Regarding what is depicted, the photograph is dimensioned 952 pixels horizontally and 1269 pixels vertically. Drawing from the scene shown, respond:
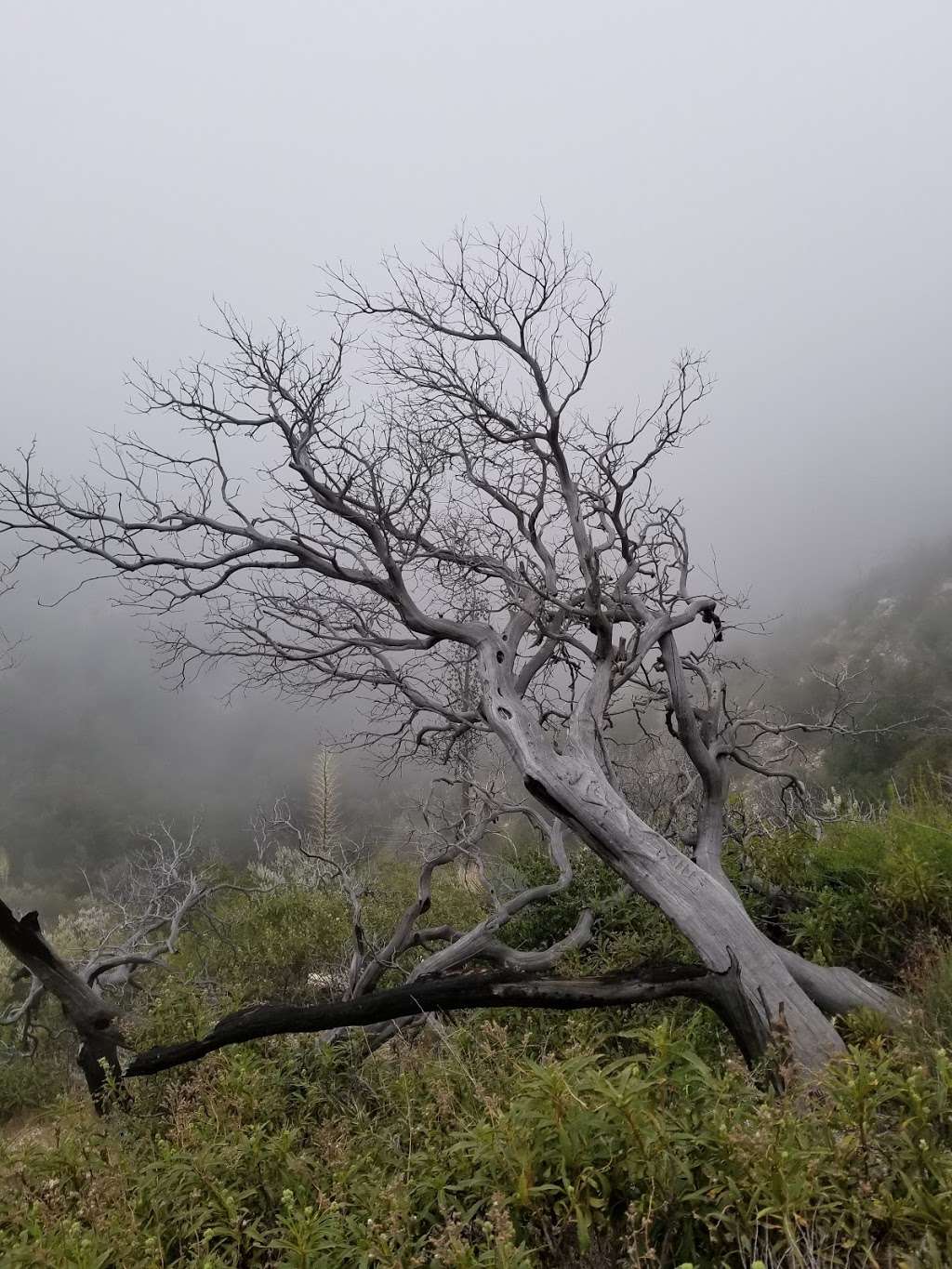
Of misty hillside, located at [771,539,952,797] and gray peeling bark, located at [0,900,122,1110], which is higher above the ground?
gray peeling bark, located at [0,900,122,1110]

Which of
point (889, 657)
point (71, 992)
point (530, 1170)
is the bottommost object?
point (889, 657)

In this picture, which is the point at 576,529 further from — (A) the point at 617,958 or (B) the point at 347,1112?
(B) the point at 347,1112

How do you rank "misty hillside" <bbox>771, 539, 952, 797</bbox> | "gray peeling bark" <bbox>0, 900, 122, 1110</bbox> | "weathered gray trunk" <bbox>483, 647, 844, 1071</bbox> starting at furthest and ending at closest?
"misty hillside" <bbox>771, 539, 952, 797</bbox> < "gray peeling bark" <bbox>0, 900, 122, 1110</bbox> < "weathered gray trunk" <bbox>483, 647, 844, 1071</bbox>

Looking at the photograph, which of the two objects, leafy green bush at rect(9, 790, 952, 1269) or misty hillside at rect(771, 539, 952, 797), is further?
misty hillside at rect(771, 539, 952, 797)

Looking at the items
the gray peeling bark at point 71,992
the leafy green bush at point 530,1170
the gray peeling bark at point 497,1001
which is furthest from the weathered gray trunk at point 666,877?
the gray peeling bark at point 71,992

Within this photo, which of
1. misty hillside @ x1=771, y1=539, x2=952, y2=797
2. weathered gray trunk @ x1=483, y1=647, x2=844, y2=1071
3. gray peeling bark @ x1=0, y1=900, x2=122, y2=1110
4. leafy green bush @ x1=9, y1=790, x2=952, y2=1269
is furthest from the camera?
misty hillside @ x1=771, y1=539, x2=952, y2=797

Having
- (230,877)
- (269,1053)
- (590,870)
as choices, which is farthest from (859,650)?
(269,1053)

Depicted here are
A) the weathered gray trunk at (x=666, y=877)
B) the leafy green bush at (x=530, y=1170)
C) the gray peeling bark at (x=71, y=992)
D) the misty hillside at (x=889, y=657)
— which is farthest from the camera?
the misty hillside at (x=889, y=657)

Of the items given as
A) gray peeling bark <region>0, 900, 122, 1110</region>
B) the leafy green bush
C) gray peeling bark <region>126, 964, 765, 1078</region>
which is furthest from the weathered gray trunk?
gray peeling bark <region>0, 900, 122, 1110</region>

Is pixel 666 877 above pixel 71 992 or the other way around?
the other way around

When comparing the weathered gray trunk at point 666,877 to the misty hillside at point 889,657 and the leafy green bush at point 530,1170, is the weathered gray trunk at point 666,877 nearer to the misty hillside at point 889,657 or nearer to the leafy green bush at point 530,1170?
the leafy green bush at point 530,1170

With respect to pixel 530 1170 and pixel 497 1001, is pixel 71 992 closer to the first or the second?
pixel 497 1001

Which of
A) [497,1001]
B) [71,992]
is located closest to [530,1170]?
[497,1001]

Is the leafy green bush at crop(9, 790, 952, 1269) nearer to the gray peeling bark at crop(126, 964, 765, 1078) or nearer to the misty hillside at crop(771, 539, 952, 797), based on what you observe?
the gray peeling bark at crop(126, 964, 765, 1078)
